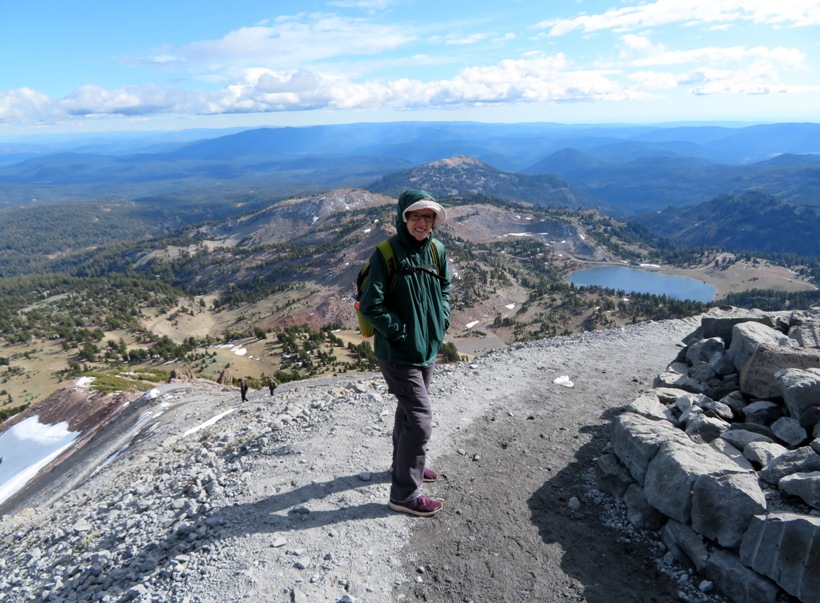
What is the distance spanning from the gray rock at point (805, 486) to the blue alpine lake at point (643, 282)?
484 feet

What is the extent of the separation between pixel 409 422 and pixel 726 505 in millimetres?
3862

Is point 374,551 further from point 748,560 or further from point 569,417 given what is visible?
point 569,417

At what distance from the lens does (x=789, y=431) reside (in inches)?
272

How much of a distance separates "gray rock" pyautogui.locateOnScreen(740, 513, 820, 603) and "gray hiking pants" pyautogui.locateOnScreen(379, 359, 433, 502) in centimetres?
380

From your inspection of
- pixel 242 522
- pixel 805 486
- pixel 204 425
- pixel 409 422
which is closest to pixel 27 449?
pixel 204 425

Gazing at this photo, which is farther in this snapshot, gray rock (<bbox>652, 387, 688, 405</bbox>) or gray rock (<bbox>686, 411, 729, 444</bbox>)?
gray rock (<bbox>652, 387, 688, 405</bbox>)

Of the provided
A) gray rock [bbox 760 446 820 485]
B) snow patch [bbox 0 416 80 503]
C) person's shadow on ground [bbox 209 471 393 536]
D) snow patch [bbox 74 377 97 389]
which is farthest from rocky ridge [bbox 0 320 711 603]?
snow patch [bbox 74 377 97 389]

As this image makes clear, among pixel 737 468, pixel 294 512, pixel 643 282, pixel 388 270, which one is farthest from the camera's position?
pixel 643 282

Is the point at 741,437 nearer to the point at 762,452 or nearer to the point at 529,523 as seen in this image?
the point at 762,452

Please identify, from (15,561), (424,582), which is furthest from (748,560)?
(15,561)

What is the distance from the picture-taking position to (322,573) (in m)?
5.76

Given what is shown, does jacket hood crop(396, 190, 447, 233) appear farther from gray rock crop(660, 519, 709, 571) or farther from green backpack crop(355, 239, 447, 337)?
gray rock crop(660, 519, 709, 571)

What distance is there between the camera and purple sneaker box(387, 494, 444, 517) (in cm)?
677

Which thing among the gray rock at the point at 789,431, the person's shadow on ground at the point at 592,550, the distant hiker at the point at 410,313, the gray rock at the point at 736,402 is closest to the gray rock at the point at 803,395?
the gray rock at the point at 789,431
